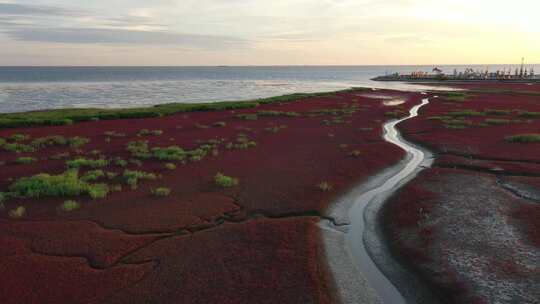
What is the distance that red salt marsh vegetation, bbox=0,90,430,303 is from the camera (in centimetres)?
990

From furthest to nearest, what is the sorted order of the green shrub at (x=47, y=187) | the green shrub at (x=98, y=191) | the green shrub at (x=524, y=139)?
the green shrub at (x=524, y=139) < the green shrub at (x=47, y=187) < the green shrub at (x=98, y=191)

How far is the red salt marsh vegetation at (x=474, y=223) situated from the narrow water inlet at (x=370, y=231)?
891mm

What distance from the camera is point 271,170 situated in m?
21.5

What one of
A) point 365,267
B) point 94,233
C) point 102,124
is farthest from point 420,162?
point 102,124

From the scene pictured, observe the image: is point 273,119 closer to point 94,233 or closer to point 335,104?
point 335,104

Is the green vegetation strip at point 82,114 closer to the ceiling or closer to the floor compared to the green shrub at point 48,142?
closer to the ceiling

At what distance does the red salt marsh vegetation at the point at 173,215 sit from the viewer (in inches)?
390

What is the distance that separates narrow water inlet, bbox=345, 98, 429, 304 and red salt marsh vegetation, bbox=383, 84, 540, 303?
0.89 meters

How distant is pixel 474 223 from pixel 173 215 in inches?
442

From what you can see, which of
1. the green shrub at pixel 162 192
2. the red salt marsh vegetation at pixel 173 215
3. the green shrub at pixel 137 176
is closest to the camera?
the red salt marsh vegetation at pixel 173 215

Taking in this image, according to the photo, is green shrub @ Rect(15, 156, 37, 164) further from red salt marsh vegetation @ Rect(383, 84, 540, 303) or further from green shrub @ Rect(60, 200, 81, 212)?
red salt marsh vegetation @ Rect(383, 84, 540, 303)

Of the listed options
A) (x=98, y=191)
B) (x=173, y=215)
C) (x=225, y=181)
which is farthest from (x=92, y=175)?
(x=173, y=215)

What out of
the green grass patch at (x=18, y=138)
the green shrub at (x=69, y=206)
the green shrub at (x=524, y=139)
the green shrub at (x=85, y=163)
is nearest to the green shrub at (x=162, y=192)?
the green shrub at (x=69, y=206)

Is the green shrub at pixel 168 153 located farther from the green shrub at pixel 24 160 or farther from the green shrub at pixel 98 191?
the green shrub at pixel 24 160
